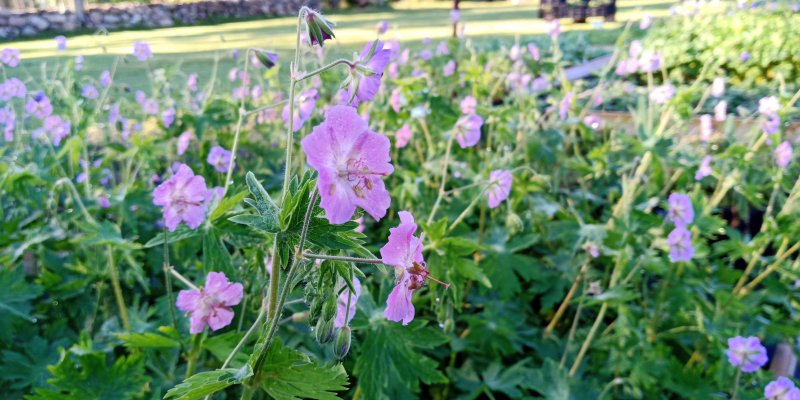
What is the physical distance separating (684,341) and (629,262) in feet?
1.56

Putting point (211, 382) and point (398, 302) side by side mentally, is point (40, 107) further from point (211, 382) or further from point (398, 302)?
point (398, 302)

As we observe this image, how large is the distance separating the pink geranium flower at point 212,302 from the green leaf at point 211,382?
297 mm

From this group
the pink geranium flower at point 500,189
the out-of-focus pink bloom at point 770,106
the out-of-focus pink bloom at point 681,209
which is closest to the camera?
the pink geranium flower at point 500,189

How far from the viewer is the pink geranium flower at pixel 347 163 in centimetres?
64

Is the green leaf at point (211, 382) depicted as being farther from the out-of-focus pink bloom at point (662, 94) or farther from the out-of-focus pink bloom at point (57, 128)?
the out-of-focus pink bloom at point (662, 94)

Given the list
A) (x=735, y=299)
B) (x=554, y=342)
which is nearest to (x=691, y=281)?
(x=735, y=299)

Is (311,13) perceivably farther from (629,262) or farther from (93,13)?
(93,13)

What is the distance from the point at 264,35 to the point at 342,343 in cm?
1276

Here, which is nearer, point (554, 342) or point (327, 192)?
point (327, 192)

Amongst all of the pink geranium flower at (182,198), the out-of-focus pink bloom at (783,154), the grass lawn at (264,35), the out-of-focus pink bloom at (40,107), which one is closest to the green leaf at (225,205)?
the pink geranium flower at (182,198)

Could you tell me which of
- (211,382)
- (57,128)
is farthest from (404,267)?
(57,128)

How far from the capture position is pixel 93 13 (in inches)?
572

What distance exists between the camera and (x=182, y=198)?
114 cm

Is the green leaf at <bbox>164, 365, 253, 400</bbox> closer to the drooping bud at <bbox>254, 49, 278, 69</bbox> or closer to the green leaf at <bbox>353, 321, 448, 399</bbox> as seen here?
the green leaf at <bbox>353, 321, 448, 399</bbox>
